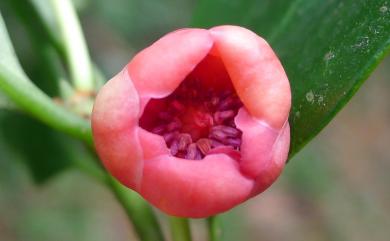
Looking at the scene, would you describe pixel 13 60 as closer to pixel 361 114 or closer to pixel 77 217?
pixel 77 217

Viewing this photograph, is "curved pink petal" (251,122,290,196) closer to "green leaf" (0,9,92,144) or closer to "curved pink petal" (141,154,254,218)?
"curved pink petal" (141,154,254,218)

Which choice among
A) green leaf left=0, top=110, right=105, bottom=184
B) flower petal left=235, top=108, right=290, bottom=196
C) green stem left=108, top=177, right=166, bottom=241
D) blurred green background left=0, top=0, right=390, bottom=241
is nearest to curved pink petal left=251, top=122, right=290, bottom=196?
flower petal left=235, top=108, right=290, bottom=196

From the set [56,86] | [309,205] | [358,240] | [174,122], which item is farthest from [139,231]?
[309,205]

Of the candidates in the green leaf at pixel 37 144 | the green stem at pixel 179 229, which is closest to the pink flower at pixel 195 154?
the green stem at pixel 179 229

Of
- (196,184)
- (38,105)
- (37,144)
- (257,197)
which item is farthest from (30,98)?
(257,197)

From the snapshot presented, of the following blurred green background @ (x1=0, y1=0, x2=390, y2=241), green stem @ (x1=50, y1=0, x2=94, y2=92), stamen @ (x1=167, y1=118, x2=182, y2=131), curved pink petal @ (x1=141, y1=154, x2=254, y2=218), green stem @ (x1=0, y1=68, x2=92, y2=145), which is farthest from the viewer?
blurred green background @ (x1=0, y1=0, x2=390, y2=241)

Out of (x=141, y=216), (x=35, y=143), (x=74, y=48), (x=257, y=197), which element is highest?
(x=74, y=48)

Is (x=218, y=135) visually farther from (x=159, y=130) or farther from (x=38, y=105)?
(x=38, y=105)
